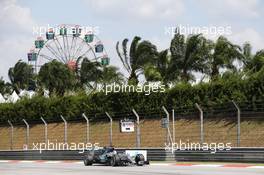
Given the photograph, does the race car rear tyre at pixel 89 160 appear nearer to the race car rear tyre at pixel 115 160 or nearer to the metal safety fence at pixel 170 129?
the race car rear tyre at pixel 115 160

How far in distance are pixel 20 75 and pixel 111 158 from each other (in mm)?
85808

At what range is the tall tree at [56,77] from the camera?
243ft

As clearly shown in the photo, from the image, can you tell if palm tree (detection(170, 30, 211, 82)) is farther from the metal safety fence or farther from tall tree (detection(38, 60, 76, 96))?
tall tree (detection(38, 60, 76, 96))

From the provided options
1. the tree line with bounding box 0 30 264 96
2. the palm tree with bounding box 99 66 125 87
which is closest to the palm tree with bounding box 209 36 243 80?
the tree line with bounding box 0 30 264 96

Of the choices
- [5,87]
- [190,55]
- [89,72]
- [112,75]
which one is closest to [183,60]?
[190,55]

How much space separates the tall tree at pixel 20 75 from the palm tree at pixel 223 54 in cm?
5572

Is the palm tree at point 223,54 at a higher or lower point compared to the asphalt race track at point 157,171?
higher

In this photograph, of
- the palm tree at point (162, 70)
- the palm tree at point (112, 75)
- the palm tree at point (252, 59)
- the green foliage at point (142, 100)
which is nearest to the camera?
the green foliage at point (142, 100)

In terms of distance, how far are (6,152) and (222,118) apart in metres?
14.0

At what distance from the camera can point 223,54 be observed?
163ft

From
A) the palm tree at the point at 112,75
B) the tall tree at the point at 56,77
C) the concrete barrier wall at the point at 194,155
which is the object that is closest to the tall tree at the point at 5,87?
the tall tree at the point at 56,77

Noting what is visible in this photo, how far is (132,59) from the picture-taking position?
59125mm

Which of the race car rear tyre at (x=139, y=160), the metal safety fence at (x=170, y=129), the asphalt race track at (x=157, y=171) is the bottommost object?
the asphalt race track at (x=157, y=171)

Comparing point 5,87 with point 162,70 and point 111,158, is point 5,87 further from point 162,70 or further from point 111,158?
point 111,158
